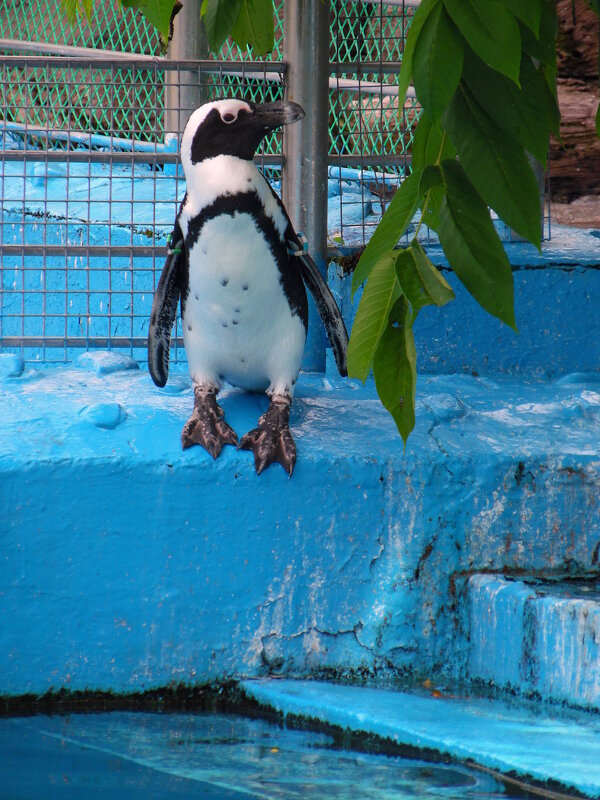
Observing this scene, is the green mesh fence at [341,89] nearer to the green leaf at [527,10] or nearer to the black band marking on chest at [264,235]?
the black band marking on chest at [264,235]

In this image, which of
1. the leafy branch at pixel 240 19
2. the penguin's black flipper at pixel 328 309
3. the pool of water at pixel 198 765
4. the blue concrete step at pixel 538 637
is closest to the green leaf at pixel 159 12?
the leafy branch at pixel 240 19

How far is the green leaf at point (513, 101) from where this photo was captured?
1.22 m

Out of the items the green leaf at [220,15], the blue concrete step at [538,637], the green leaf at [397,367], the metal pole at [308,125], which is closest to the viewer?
the green leaf at [397,367]

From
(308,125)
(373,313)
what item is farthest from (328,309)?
(373,313)

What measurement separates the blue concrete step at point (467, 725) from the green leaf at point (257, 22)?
1351 mm

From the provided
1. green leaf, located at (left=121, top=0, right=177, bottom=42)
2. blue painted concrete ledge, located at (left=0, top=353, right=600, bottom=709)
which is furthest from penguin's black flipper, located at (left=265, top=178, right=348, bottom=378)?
green leaf, located at (left=121, top=0, right=177, bottom=42)

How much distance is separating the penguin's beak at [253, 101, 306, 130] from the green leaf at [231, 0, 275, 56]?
0.90 m

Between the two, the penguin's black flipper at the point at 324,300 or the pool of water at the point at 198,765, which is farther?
the penguin's black flipper at the point at 324,300

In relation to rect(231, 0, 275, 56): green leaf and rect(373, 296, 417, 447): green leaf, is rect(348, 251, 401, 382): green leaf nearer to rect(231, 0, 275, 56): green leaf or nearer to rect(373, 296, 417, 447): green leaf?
rect(373, 296, 417, 447): green leaf

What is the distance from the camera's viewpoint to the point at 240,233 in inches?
107

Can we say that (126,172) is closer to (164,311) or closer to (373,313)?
(164,311)

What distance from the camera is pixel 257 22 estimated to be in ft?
5.76

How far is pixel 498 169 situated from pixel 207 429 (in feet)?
5.45

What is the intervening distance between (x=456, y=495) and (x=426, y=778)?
34.8 inches
